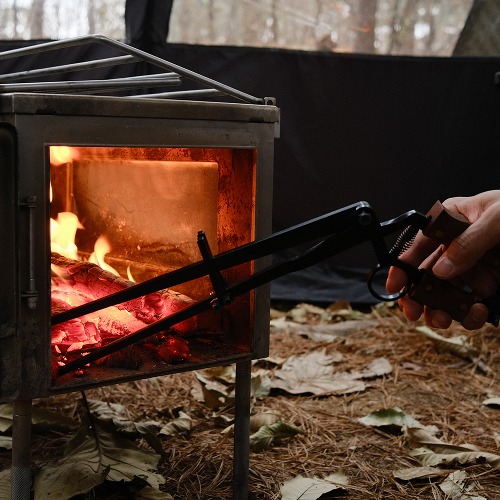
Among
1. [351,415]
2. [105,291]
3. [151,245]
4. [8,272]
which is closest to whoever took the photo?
[8,272]

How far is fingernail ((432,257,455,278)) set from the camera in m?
1.57

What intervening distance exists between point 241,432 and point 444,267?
0.62 metres

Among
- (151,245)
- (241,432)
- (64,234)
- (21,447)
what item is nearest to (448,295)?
(241,432)

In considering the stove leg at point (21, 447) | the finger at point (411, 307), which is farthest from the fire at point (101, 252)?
the finger at point (411, 307)

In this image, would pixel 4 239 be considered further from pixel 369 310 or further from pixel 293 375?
pixel 369 310

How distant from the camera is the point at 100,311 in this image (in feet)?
6.12

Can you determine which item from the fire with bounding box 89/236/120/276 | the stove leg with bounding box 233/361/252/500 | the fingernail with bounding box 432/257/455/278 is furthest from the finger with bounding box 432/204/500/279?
the fire with bounding box 89/236/120/276

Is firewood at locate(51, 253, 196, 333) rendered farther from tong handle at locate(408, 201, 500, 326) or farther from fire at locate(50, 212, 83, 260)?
tong handle at locate(408, 201, 500, 326)

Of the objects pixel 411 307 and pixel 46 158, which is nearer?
pixel 46 158

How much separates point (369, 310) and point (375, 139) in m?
0.93

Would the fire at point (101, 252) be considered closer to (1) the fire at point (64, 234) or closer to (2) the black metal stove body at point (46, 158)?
(1) the fire at point (64, 234)

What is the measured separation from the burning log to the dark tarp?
2286mm

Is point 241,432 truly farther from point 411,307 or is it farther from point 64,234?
point 64,234

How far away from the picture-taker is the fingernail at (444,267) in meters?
1.57
